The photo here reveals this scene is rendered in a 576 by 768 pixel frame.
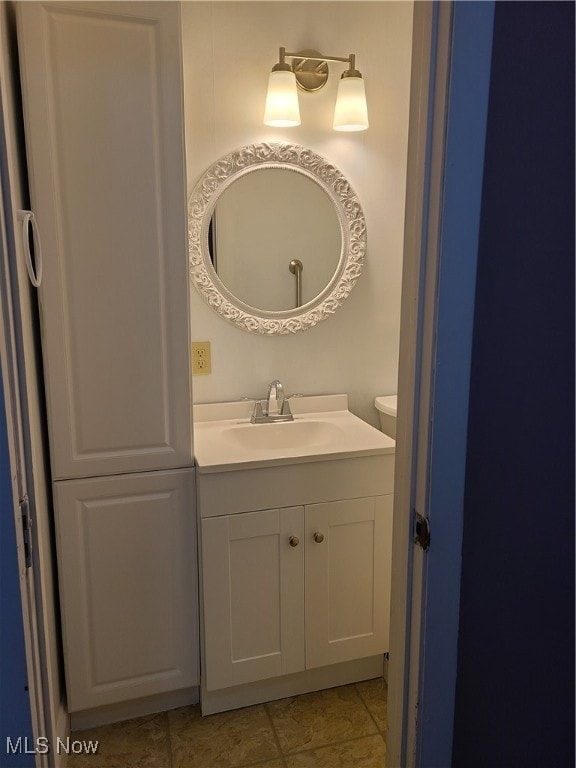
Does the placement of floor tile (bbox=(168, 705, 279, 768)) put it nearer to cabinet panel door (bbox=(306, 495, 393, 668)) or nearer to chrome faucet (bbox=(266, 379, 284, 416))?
cabinet panel door (bbox=(306, 495, 393, 668))

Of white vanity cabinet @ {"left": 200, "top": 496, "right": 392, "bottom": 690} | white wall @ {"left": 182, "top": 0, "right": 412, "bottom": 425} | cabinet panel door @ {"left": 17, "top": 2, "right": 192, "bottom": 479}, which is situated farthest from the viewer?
white wall @ {"left": 182, "top": 0, "right": 412, "bottom": 425}

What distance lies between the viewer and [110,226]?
64.8 inches

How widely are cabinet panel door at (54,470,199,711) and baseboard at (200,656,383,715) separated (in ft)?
0.50

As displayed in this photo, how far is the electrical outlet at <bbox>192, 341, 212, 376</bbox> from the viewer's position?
223 cm

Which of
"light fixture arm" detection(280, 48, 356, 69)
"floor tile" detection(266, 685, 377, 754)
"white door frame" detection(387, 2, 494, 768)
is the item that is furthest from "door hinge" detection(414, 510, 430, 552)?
"light fixture arm" detection(280, 48, 356, 69)

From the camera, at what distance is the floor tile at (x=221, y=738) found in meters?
1.81

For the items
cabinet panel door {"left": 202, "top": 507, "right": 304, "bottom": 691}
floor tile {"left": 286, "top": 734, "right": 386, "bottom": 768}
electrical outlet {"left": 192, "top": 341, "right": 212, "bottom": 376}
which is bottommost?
floor tile {"left": 286, "top": 734, "right": 386, "bottom": 768}

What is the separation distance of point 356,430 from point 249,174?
3.21 ft

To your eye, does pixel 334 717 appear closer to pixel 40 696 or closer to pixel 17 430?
pixel 40 696

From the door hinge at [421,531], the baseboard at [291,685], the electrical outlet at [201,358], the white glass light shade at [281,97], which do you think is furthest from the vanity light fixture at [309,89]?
the baseboard at [291,685]

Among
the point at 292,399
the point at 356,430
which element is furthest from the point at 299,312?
the point at 356,430

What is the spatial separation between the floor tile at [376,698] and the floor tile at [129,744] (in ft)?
2.15

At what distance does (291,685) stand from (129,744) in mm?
538

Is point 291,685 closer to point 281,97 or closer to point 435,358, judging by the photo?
point 435,358
